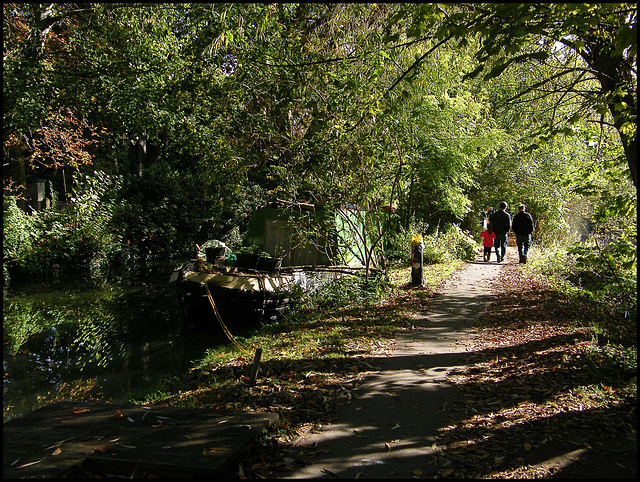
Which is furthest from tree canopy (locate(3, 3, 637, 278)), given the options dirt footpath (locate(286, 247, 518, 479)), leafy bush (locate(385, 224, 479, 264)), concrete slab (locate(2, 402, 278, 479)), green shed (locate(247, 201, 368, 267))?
concrete slab (locate(2, 402, 278, 479))

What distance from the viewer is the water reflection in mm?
7973

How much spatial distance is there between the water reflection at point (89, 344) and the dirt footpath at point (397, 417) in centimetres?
398

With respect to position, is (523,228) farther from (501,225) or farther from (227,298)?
(227,298)

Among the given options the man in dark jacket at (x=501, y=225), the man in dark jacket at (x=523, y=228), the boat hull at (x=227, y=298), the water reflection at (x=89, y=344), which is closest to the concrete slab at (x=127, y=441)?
the water reflection at (x=89, y=344)

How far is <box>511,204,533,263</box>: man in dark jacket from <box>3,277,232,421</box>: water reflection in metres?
10.1

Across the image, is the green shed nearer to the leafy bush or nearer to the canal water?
the leafy bush

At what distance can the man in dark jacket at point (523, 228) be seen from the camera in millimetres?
15504

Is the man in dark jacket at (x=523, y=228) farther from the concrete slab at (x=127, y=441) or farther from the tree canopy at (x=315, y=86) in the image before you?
the concrete slab at (x=127, y=441)

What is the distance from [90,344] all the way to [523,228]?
12.9m

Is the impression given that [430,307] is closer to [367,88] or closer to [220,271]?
[367,88]

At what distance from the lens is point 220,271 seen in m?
12.8

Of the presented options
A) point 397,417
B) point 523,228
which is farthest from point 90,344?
point 523,228

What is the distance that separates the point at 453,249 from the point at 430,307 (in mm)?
9485

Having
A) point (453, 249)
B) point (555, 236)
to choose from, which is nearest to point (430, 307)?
point (453, 249)
